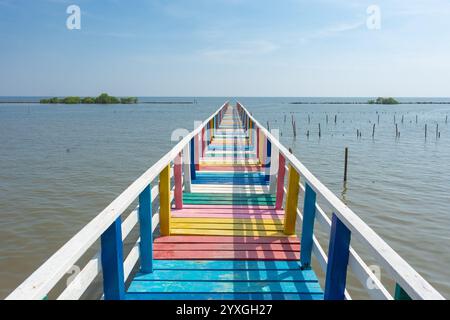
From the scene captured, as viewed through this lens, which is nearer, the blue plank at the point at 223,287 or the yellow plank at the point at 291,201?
the blue plank at the point at 223,287

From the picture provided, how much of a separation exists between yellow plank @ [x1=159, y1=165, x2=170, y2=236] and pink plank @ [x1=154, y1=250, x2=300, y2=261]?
50 cm

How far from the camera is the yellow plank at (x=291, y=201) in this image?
14.2ft

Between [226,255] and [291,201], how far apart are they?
110 cm

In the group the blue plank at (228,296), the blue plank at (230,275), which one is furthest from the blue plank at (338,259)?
the blue plank at (230,275)

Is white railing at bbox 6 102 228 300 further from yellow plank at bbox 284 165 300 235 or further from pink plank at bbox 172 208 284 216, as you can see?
pink plank at bbox 172 208 284 216

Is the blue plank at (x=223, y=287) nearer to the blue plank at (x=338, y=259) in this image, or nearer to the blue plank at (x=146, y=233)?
the blue plank at (x=146, y=233)

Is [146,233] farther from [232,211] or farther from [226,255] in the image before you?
[232,211]

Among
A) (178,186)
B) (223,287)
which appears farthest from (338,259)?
(178,186)

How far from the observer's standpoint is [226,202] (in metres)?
6.24

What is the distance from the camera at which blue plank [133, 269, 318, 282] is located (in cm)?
358

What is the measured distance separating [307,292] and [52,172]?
52.3ft

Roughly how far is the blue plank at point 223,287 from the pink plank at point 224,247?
0.78m

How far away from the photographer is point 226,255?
13.5 ft
